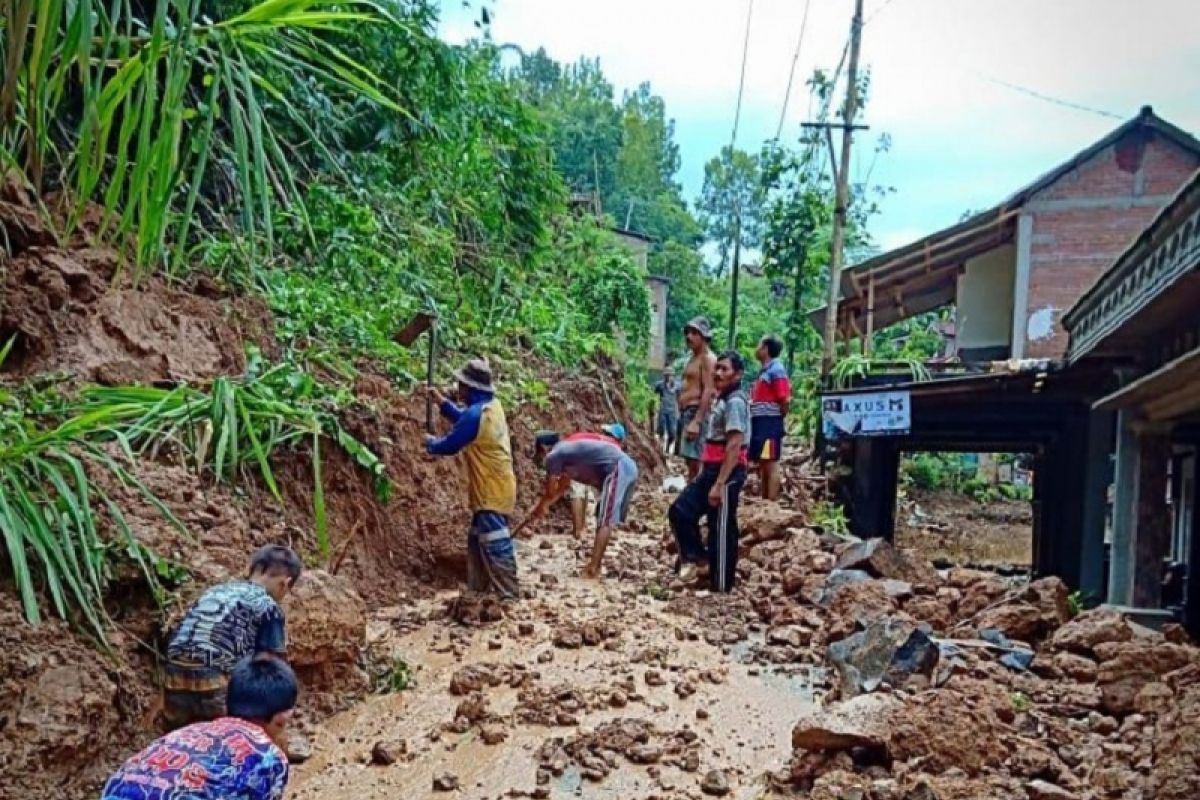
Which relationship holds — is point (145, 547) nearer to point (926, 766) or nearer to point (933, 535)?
point (926, 766)

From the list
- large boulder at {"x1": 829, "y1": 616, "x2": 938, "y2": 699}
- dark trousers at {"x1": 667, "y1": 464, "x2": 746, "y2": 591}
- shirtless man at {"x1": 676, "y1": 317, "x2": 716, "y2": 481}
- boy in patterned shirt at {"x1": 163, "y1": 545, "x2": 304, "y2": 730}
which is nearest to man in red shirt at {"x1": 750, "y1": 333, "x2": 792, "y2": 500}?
shirtless man at {"x1": 676, "y1": 317, "x2": 716, "y2": 481}

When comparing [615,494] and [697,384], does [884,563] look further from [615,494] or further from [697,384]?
[697,384]

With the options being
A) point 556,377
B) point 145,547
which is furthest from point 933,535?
point 145,547

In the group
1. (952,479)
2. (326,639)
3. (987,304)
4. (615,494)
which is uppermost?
(987,304)

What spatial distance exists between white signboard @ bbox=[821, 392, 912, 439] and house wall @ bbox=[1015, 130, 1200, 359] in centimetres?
450

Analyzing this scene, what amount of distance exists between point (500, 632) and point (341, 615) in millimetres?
1299

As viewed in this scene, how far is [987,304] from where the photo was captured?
1327cm

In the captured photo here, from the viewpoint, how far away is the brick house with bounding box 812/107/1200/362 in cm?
1214

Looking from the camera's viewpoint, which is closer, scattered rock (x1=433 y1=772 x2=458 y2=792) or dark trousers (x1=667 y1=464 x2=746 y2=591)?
scattered rock (x1=433 y1=772 x2=458 y2=792)

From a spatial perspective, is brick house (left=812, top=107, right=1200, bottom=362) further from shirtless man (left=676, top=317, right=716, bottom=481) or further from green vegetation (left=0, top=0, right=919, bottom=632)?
shirtless man (left=676, top=317, right=716, bottom=481)

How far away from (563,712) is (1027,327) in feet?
36.3

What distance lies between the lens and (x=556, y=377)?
10773 mm

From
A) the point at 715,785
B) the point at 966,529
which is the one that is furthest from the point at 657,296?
the point at 715,785

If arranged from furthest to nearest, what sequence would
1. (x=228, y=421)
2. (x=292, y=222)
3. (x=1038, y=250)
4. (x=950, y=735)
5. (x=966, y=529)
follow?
(x=966, y=529), (x=1038, y=250), (x=292, y=222), (x=228, y=421), (x=950, y=735)
